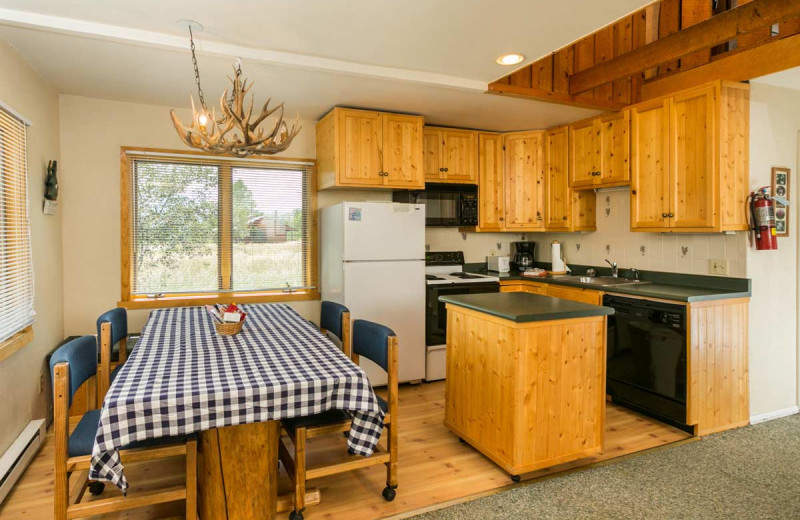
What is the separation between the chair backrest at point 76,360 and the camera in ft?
6.36

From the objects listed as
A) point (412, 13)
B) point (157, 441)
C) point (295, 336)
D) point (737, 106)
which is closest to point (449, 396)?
point (295, 336)

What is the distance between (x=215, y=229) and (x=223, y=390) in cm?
272

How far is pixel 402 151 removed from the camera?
4215mm

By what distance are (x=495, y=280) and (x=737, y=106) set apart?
2.31 m

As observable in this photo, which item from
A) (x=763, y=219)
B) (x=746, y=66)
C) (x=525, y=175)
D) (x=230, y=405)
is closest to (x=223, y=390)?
(x=230, y=405)

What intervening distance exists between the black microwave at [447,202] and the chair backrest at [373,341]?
2037mm

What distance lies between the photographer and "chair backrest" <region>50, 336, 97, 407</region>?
1939 mm

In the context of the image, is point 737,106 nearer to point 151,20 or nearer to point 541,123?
point 541,123

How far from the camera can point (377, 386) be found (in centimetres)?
420

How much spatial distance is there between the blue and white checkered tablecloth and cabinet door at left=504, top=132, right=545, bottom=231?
306cm

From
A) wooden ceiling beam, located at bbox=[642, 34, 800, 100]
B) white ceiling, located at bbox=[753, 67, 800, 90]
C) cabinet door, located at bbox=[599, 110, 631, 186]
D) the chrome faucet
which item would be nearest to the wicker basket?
cabinet door, located at bbox=[599, 110, 631, 186]

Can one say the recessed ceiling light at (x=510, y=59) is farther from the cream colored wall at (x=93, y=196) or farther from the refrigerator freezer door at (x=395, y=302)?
the cream colored wall at (x=93, y=196)

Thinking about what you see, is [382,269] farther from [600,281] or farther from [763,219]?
[763,219]

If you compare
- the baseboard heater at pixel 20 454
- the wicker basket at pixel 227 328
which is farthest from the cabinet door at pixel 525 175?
the baseboard heater at pixel 20 454
